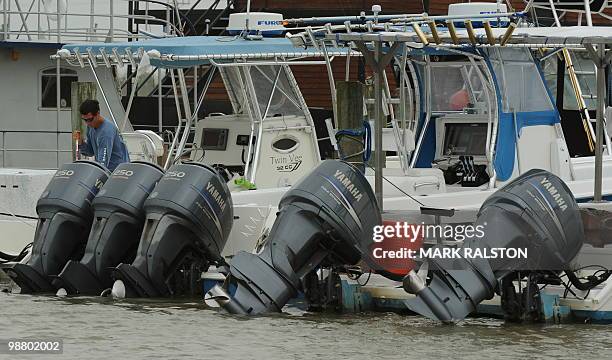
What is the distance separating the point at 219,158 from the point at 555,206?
19.9 ft

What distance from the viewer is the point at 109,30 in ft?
78.4

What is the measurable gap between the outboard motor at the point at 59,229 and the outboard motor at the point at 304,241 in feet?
6.33

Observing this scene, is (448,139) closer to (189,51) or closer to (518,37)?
(189,51)

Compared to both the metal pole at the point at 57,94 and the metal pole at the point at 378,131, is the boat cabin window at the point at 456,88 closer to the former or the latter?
the metal pole at the point at 378,131

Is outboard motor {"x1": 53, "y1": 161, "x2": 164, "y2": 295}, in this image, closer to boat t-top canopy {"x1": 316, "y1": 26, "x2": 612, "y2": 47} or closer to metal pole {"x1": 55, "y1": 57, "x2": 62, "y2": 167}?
boat t-top canopy {"x1": 316, "y1": 26, "x2": 612, "y2": 47}

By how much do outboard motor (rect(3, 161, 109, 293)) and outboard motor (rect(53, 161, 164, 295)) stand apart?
9.6 inches

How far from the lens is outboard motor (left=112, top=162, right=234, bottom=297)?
14023mm

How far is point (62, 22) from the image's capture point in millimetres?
25219

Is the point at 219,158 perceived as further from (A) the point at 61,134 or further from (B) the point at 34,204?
(A) the point at 61,134

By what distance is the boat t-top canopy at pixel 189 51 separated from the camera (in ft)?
56.7

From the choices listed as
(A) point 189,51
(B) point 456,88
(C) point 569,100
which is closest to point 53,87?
(A) point 189,51

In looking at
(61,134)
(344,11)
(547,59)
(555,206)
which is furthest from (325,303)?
(344,11)

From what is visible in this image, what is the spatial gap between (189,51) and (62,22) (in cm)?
839

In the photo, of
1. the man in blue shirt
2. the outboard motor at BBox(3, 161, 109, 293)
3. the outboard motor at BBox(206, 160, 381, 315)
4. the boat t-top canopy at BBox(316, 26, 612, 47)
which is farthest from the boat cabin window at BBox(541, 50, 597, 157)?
the outboard motor at BBox(3, 161, 109, 293)
